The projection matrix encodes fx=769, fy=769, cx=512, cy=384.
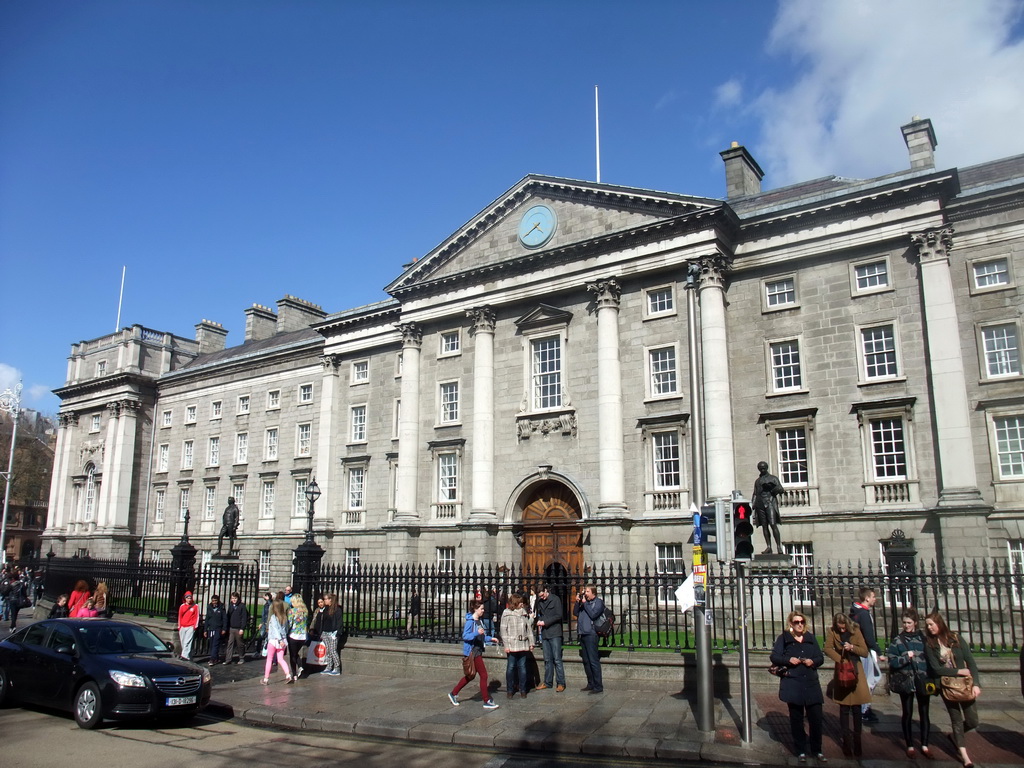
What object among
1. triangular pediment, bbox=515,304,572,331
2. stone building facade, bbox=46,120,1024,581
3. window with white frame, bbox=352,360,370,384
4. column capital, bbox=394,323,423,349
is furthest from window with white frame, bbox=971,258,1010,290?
window with white frame, bbox=352,360,370,384

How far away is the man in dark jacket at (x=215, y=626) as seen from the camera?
64.5ft

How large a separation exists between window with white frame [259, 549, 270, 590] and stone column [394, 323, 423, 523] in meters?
13.8

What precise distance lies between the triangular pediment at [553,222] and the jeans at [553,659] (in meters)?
17.6

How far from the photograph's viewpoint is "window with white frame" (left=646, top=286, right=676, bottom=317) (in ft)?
95.3

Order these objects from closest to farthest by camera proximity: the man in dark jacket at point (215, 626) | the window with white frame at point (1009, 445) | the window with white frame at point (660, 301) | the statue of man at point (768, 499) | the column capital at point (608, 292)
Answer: the man in dark jacket at point (215, 626)
the statue of man at point (768, 499)
the window with white frame at point (1009, 445)
the window with white frame at point (660, 301)
the column capital at point (608, 292)

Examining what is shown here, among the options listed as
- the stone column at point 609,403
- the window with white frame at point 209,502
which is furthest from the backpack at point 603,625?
the window with white frame at point 209,502

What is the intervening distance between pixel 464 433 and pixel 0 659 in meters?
20.5

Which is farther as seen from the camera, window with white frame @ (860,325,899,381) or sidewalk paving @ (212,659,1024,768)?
window with white frame @ (860,325,899,381)

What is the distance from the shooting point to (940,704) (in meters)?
13.5

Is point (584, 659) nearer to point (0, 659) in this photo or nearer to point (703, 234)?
point (0, 659)

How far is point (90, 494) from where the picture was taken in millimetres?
56094

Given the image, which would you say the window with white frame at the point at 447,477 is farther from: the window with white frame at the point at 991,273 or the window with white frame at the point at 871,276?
the window with white frame at the point at 991,273

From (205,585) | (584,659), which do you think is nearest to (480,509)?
(205,585)

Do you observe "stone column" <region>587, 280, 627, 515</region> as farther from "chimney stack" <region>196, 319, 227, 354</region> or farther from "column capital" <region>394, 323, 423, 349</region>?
"chimney stack" <region>196, 319, 227, 354</region>
